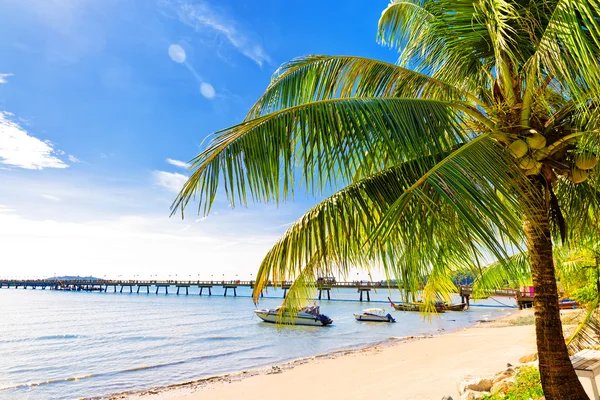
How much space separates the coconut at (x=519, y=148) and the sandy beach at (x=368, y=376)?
8.27 meters

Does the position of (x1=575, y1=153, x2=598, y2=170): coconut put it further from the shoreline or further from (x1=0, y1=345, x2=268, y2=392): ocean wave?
(x1=0, y1=345, x2=268, y2=392): ocean wave

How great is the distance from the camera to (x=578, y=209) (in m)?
4.83

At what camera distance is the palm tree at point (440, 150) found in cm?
302

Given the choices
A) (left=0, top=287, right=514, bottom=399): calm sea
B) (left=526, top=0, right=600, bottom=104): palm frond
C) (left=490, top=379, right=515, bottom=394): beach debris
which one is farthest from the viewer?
(left=0, top=287, right=514, bottom=399): calm sea

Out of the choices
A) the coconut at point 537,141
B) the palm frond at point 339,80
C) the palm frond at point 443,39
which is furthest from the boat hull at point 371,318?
the coconut at point 537,141

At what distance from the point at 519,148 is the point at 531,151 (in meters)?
0.18

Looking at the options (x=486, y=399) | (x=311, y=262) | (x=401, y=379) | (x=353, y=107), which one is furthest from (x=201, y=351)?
(x=353, y=107)

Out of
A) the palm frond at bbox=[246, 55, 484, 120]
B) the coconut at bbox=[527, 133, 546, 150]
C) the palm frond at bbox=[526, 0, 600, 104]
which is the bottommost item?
the coconut at bbox=[527, 133, 546, 150]

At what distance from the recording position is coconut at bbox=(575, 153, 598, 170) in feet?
11.4

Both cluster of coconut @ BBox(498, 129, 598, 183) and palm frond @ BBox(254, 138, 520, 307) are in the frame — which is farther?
palm frond @ BBox(254, 138, 520, 307)

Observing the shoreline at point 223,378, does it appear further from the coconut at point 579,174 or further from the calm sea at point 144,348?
the coconut at point 579,174

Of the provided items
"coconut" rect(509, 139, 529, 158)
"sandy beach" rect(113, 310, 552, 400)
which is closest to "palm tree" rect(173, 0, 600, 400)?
"coconut" rect(509, 139, 529, 158)

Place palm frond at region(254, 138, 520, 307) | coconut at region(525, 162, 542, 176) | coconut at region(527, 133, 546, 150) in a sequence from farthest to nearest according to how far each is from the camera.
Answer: palm frond at region(254, 138, 520, 307)
coconut at region(525, 162, 542, 176)
coconut at region(527, 133, 546, 150)

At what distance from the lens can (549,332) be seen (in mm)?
3994
